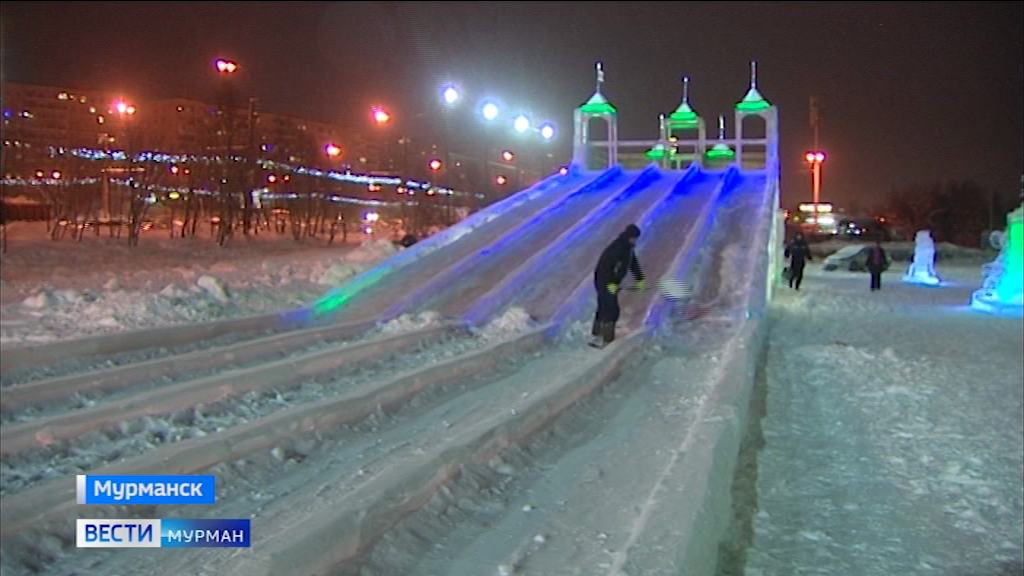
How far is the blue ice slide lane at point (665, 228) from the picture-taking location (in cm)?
1262

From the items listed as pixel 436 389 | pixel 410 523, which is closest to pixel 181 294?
pixel 436 389

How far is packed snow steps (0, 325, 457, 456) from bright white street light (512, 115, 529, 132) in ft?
68.6

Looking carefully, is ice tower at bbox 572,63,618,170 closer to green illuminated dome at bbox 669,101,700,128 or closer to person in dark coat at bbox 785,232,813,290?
green illuminated dome at bbox 669,101,700,128

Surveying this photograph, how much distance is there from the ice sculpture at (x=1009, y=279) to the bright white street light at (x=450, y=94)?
14361 mm

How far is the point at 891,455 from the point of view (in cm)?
707

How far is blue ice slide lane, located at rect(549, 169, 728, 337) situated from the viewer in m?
12.6

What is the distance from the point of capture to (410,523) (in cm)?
454

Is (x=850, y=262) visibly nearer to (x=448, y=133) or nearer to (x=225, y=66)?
(x=448, y=133)

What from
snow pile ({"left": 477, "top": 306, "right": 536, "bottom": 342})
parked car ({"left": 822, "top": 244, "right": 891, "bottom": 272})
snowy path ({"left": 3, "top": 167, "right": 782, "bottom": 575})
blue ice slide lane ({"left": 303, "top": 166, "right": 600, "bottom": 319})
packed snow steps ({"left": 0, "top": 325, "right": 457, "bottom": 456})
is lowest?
snowy path ({"left": 3, "top": 167, "right": 782, "bottom": 575})

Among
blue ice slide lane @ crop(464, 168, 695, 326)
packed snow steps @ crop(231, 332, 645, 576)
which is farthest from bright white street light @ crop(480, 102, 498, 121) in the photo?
packed snow steps @ crop(231, 332, 645, 576)

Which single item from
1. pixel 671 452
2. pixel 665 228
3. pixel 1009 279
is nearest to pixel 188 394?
pixel 671 452

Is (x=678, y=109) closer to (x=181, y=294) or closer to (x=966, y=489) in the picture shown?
(x=181, y=294)

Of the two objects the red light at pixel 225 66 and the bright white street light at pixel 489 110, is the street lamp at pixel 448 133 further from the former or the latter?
the red light at pixel 225 66

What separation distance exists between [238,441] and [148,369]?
2.25 m
